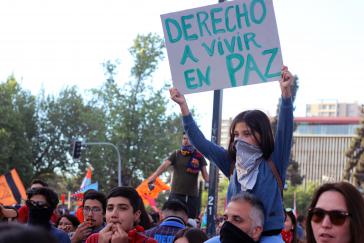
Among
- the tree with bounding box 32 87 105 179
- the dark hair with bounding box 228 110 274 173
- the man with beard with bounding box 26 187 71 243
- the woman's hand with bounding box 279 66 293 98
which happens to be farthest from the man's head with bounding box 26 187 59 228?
the tree with bounding box 32 87 105 179

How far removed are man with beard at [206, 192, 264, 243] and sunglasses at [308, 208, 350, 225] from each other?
887mm

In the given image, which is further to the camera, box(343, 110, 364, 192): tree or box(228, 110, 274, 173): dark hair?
box(343, 110, 364, 192): tree

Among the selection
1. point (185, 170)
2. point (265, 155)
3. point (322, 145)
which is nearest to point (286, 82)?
point (265, 155)

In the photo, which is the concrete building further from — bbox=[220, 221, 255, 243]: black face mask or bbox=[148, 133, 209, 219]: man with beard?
bbox=[220, 221, 255, 243]: black face mask

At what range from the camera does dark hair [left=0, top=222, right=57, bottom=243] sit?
1.70 m

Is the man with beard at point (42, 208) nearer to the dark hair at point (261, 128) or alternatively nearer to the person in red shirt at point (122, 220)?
the person in red shirt at point (122, 220)

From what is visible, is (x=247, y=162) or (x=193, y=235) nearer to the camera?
(x=247, y=162)

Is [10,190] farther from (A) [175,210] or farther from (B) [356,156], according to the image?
(B) [356,156]

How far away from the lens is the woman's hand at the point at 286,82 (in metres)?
4.94

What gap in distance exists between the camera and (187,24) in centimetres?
624

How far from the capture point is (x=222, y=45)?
6098 mm

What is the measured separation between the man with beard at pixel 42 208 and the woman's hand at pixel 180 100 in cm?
159

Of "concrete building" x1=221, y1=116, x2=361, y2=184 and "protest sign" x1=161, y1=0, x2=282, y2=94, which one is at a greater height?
"protest sign" x1=161, y1=0, x2=282, y2=94

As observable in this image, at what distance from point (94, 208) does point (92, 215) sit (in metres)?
0.09
